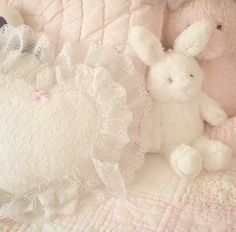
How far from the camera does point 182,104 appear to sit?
3.20 feet

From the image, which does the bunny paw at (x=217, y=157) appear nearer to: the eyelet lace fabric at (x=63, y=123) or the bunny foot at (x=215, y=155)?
the bunny foot at (x=215, y=155)

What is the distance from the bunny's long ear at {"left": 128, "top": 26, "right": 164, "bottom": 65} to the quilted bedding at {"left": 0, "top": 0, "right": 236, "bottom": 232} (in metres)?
0.03

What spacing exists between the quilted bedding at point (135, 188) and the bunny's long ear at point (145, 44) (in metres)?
Result: 0.03

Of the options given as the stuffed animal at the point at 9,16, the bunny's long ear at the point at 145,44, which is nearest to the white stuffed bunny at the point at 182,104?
the bunny's long ear at the point at 145,44

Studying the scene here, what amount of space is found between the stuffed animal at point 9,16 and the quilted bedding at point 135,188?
0.03 meters

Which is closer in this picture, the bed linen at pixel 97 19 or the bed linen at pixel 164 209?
the bed linen at pixel 164 209

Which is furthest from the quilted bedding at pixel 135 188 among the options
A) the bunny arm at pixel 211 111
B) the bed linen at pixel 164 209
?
the bunny arm at pixel 211 111

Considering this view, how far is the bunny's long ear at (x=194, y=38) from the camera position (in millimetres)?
902

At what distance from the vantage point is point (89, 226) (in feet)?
2.66

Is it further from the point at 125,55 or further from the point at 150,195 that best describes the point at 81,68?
the point at 150,195

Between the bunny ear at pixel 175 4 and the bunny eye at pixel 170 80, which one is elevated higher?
the bunny ear at pixel 175 4

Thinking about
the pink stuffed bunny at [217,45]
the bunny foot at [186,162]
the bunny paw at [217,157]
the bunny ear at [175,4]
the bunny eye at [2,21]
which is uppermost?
the bunny eye at [2,21]

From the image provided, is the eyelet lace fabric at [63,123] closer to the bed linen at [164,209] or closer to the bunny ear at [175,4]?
the bed linen at [164,209]

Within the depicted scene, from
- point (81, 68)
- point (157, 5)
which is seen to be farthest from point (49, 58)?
point (157, 5)
